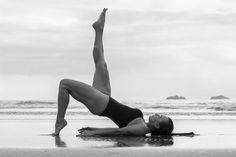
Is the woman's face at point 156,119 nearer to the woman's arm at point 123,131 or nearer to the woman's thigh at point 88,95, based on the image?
the woman's arm at point 123,131

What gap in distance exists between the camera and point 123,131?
8.12 metres

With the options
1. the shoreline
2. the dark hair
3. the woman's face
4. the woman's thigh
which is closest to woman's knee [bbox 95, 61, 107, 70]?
the woman's thigh

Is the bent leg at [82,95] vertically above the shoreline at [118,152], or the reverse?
the bent leg at [82,95]

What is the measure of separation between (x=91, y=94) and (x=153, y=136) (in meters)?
1.20

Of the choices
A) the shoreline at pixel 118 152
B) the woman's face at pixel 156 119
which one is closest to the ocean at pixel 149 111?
the woman's face at pixel 156 119

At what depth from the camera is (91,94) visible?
8.12 metres

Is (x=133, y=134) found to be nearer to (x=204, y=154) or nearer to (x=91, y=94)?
(x=91, y=94)

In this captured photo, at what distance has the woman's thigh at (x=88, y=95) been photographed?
8.12m

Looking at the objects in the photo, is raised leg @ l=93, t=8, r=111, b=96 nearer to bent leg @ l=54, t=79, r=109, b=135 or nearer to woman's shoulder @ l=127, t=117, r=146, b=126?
bent leg @ l=54, t=79, r=109, b=135

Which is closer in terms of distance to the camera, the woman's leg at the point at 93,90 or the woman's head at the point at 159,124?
the woman's leg at the point at 93,90

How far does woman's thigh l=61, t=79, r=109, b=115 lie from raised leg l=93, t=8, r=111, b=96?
167 millimetres

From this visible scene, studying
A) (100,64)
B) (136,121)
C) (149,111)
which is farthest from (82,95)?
(149,111)

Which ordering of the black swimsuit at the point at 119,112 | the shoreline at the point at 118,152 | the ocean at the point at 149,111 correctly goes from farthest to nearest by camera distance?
the ocean at the point at 149,111 < the black swimsuit at the point at 119,112 < the shoreline at the point at 118,152

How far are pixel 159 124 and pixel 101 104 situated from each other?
3.23 ft
